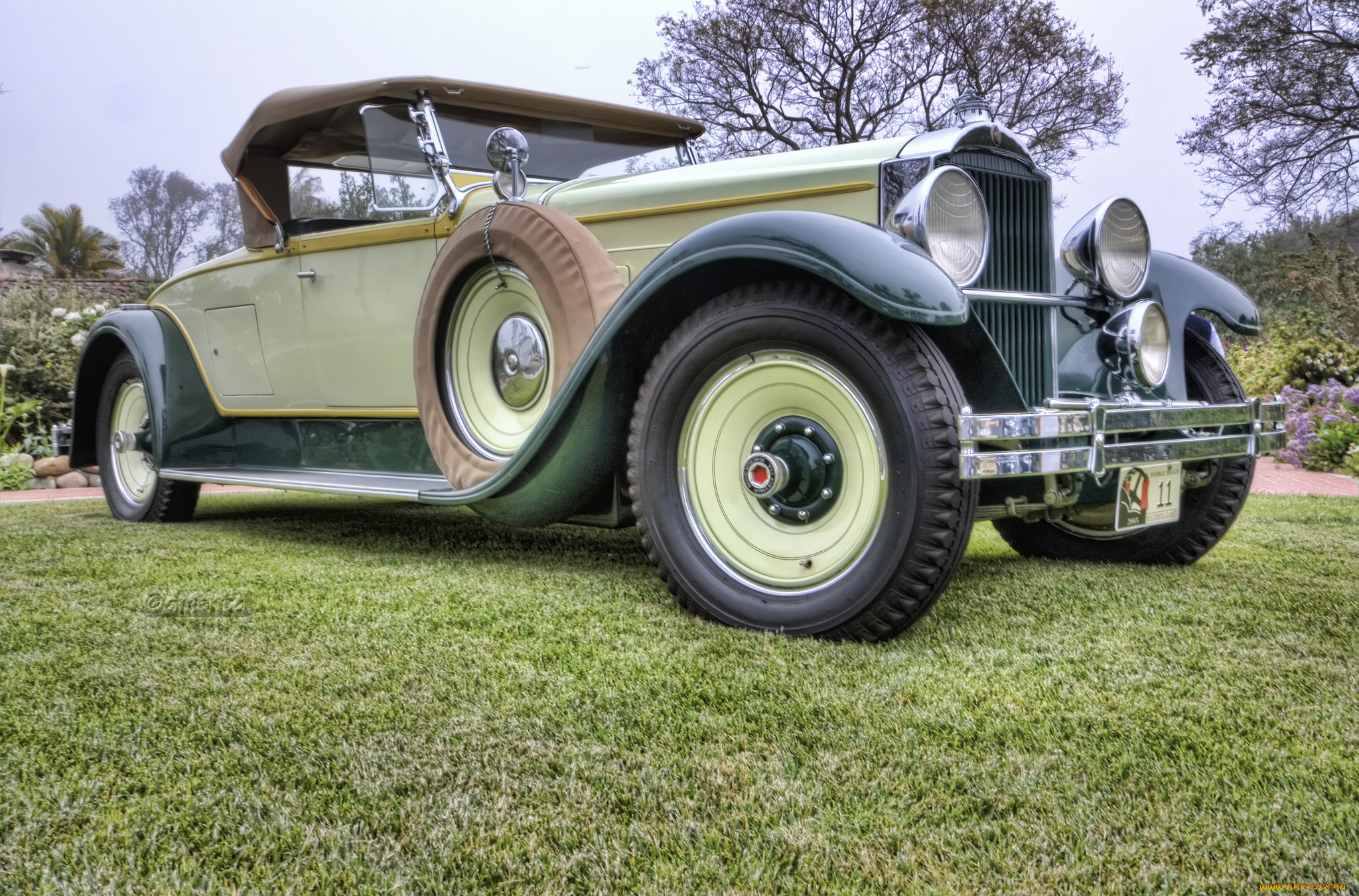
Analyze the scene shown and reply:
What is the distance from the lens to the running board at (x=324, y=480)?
11.4 ft

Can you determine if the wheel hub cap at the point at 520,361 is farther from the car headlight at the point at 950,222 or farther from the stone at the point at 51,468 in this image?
the stone at the point at 51,468

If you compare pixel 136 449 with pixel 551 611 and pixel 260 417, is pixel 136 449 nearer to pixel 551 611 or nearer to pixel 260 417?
pixel 260 417

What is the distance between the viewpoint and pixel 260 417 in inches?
185

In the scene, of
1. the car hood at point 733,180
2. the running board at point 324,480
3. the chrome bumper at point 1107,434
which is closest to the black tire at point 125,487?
the running board at point 324,480

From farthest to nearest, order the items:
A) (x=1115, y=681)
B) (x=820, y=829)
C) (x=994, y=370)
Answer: (x=994, y=370) < (x=1115, y=681) < (x=820, y=829)

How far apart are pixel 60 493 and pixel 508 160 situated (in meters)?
5.28

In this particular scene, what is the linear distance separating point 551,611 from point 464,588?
434 millimetres

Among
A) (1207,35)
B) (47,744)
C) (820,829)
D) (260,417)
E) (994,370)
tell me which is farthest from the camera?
(1207,35)

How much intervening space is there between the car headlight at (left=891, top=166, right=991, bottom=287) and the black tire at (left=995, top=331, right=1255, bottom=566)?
112 centimetres

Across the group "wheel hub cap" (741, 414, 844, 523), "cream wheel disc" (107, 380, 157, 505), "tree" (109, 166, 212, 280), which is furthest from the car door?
"tree" (109, 166, 212, 280)

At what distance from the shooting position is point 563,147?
417cm

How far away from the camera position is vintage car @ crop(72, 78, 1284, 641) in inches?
91.5

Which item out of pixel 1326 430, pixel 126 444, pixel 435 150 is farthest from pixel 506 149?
pixel 1326 430

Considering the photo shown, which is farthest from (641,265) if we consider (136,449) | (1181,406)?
(136,449)
